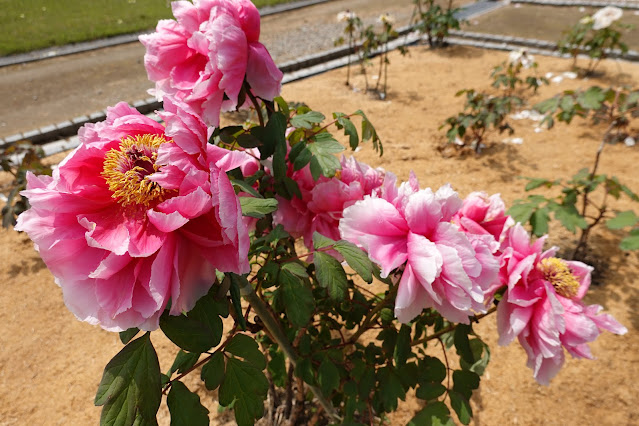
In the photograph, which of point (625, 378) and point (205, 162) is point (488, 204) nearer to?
point (205, 162)

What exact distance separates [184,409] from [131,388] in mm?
107

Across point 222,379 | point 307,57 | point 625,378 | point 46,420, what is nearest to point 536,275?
point 222,379

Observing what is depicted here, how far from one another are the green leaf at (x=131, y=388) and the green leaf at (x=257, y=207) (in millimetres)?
278

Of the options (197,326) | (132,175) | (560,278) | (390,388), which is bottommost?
(390,388)

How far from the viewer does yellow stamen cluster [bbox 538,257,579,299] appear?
3.40 feet

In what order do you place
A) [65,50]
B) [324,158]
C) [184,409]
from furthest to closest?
[65,50] → [324,158] → [184,409]

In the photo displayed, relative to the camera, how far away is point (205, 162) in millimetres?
656

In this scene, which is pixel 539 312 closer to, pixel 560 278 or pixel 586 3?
pixel 560 278

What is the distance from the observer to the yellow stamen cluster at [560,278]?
1036mm

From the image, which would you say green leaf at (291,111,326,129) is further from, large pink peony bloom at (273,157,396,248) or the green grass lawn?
the green grass lawn

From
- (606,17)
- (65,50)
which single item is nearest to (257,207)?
(606,17)

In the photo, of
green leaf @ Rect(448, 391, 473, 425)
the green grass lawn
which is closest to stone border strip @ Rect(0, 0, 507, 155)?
the green grass lawn

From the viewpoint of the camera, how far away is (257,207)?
2.52 feet

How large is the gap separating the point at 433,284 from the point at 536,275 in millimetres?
374
